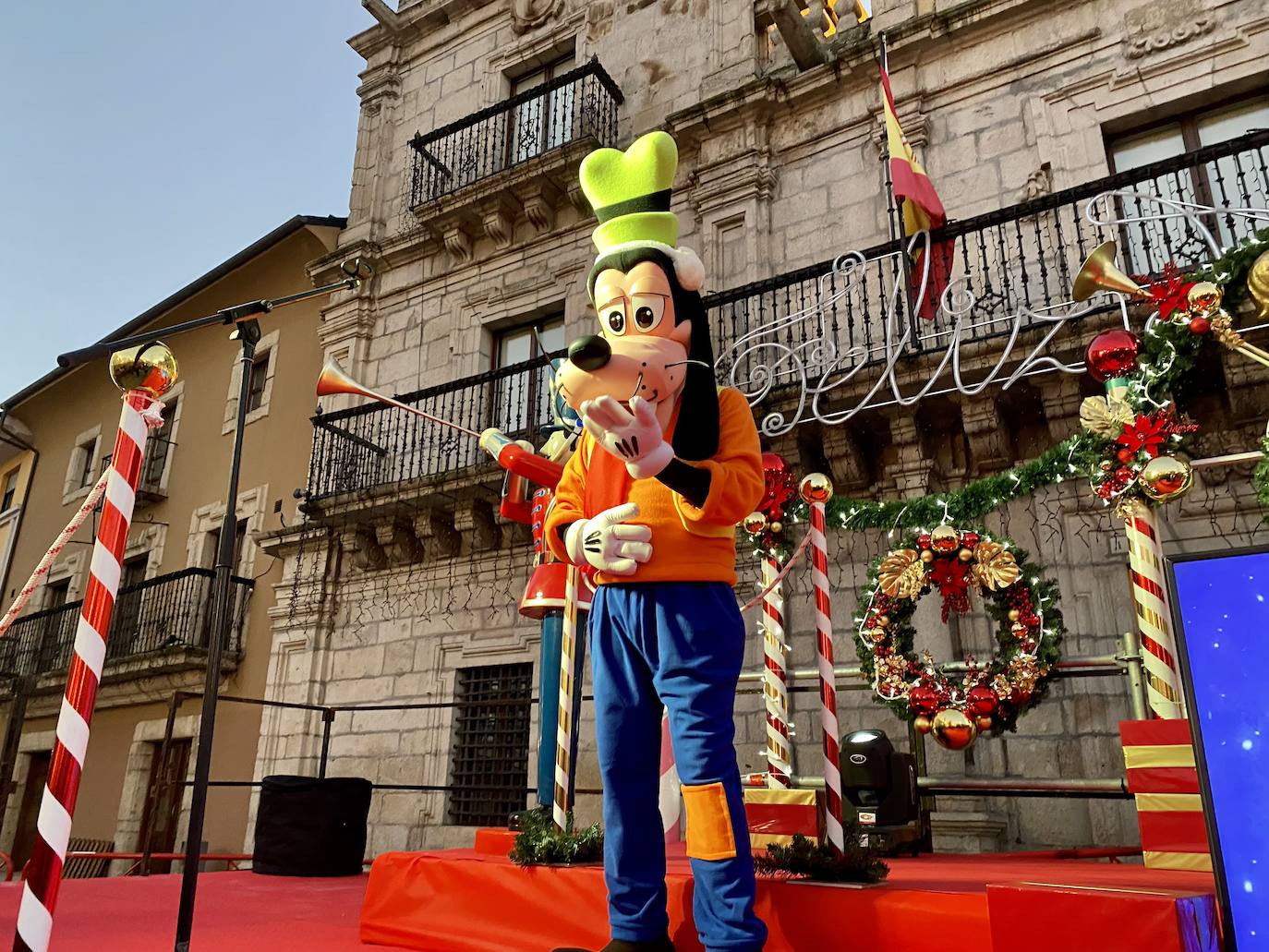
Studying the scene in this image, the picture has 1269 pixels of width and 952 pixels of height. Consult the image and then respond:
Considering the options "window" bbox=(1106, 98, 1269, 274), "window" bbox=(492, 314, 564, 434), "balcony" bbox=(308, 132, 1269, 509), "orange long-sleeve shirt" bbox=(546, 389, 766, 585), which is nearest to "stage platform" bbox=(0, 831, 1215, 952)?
"orange long-sleeve shirt" bbox=(546, 389, 766, 585)

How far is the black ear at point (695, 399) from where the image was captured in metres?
2.58

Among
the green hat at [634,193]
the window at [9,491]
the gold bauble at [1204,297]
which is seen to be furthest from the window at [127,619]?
the gold bauble at [1204,297]

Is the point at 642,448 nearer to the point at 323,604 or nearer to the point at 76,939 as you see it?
the point at 76,939

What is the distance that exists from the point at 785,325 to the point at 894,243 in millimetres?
1098

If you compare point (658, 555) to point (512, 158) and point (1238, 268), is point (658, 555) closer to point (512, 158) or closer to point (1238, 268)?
point (1238, 268)

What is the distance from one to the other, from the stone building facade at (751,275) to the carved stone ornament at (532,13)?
0.15ft

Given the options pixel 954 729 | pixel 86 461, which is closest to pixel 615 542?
pixel 954 729

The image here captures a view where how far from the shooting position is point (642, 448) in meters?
2.31

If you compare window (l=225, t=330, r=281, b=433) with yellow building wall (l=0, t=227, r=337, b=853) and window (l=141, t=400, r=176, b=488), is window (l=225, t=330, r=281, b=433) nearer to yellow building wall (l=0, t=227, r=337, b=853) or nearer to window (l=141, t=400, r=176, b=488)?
yellow building wall (l=0, t=227, r=337, b=853)

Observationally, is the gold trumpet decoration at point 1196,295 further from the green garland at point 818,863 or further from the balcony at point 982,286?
the green garland at point 818,863

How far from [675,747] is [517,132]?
10.2m

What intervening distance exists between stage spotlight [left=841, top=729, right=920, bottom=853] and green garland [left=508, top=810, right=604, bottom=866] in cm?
171

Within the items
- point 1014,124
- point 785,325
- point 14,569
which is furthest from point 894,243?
point 14,569

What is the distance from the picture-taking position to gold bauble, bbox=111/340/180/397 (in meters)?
2.35
